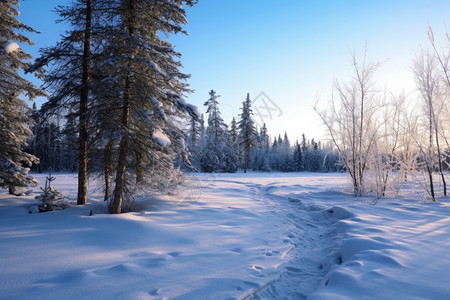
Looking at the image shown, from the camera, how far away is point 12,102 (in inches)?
359

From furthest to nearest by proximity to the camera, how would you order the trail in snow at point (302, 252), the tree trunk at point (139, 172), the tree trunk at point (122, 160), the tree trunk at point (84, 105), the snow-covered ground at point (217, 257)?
the tree trunk at point (139, 172) → the tree trunk at point (84, 105) → the tree trunk at point (122, 160) → the trail in snow at point (302, 252) → the snow-covered ground at point (217, 257)

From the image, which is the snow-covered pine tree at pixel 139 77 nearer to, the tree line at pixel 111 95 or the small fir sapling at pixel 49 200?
the tree line at pixel 111 95

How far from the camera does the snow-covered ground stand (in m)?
2.78

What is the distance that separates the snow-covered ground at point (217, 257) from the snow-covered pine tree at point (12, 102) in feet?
A: 6.31

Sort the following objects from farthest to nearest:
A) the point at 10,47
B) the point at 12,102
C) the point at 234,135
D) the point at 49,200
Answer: the point at 234,135 → the point at 12,102 → the point at 10,47 → the point at 49,200

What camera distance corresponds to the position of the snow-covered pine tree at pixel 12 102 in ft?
26.3

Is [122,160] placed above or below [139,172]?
above

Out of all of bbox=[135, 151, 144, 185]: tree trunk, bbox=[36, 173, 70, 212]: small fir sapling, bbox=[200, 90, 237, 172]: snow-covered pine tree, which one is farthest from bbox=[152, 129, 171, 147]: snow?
bbox=[200, 90, 237, 172]: snow-covered pine tree

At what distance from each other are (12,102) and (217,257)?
11554 mm

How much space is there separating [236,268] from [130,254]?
6.73 feet

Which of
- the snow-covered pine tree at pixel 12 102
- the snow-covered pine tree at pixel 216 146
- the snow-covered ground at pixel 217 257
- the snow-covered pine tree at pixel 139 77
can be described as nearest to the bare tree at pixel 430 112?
the snow-covered ground at pixel 217 257

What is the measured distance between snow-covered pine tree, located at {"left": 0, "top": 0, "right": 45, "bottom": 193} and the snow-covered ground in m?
1.92

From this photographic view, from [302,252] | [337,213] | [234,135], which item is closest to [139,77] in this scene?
[302,252]

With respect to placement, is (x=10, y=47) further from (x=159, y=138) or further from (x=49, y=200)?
(x=159, y=138)
